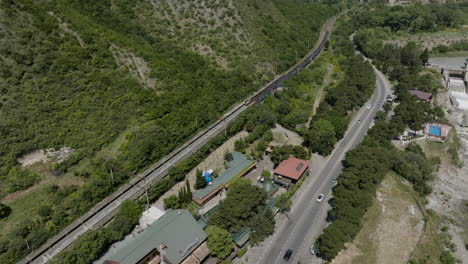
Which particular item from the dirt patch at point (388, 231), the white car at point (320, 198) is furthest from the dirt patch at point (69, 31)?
the dirt patch at point (388, 231)

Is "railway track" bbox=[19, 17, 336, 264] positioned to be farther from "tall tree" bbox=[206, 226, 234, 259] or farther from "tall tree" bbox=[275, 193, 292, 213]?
"tall tree" bbox=[275, 193, 292, 213]

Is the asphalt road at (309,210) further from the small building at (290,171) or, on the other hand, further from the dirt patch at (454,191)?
the dirt patch at (454,191)

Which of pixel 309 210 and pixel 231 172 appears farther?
pixel 231 172

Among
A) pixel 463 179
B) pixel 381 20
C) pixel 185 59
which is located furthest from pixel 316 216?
pixel 381 20

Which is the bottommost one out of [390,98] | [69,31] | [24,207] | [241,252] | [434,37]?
[241,252]

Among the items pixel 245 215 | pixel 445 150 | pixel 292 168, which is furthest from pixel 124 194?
pixel 445 150

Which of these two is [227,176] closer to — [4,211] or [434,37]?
[4,211]

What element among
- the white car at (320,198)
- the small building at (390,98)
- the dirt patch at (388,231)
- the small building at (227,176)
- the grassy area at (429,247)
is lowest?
the grassy area at (429,247)

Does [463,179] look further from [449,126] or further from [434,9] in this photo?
[434,9]
